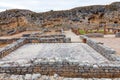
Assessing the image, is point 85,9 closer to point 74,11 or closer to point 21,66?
point 74,11

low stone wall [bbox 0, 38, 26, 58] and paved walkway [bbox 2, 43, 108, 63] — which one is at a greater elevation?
low stone wall [bbox 0, 38, 26, 58]

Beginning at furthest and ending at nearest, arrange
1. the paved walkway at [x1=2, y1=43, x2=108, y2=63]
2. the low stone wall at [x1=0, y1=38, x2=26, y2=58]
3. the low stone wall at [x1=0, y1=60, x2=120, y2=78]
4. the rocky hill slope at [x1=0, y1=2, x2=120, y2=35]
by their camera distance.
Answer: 1. the rocky hill slope at [x1=0, y1=2, x2=120, y2=35]
2. the low stone wall at [x1=0, y1=38, x2=26, y2=58]
3. the paved walkway at [x1=2, y1=43, x2=108, y2=63]
4. the low stone wall at [x1=0, y1=60, x2=120, y2=78]

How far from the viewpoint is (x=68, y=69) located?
21.9 feet

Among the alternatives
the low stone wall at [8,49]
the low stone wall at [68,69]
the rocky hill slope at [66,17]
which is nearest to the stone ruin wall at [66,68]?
the low stone wall at [68,69]

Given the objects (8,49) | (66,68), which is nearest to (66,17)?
(8,49)

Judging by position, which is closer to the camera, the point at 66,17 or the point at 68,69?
the point at 68,69

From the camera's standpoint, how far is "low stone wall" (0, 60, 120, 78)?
654 cm

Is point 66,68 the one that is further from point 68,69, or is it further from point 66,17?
point 66,17

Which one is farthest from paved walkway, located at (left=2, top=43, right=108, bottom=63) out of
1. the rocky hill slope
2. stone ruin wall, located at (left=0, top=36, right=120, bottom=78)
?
the rocky hill slope

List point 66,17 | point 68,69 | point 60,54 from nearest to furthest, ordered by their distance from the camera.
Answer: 1. point 68,69
2. point 60,54
3. point 66,17

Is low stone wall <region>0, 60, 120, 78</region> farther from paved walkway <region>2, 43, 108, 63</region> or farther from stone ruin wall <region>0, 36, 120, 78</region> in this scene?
paved walkway <region>2, 43, 108, 63</region>

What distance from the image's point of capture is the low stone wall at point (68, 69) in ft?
21.5

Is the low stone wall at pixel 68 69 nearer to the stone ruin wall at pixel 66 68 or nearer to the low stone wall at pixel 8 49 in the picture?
the stone ruin wall at pixel 66 68

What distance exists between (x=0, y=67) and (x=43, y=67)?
5.04 ft
